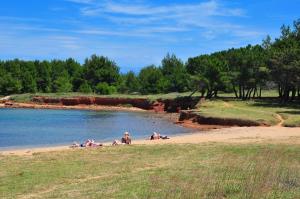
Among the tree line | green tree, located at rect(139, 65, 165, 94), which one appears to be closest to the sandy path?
the tree line

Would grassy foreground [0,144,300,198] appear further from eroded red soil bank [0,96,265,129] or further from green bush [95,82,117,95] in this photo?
green bush [95,82,117,95]

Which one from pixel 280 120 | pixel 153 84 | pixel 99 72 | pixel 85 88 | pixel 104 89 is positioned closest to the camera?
pixel 280 120

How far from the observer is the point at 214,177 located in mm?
12492

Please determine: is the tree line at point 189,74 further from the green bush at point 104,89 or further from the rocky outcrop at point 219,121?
the rocky outcrop at point 219,121

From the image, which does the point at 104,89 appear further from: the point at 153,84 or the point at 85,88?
the point at 153,84

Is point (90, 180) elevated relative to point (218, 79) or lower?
lower

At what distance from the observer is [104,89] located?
110875 millimetres

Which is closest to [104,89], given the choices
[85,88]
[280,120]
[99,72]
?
[85,88]

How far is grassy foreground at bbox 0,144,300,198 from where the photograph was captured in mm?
10203

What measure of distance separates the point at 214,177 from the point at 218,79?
202 feet

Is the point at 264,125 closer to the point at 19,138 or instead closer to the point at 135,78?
the point at 19,138

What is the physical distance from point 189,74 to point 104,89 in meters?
23.5

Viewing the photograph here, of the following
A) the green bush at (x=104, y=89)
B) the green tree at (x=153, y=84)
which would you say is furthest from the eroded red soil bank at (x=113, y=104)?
the green bush at (x=104, y=89)

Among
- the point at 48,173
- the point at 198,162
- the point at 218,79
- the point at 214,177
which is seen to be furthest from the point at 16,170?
the point at 218,79
